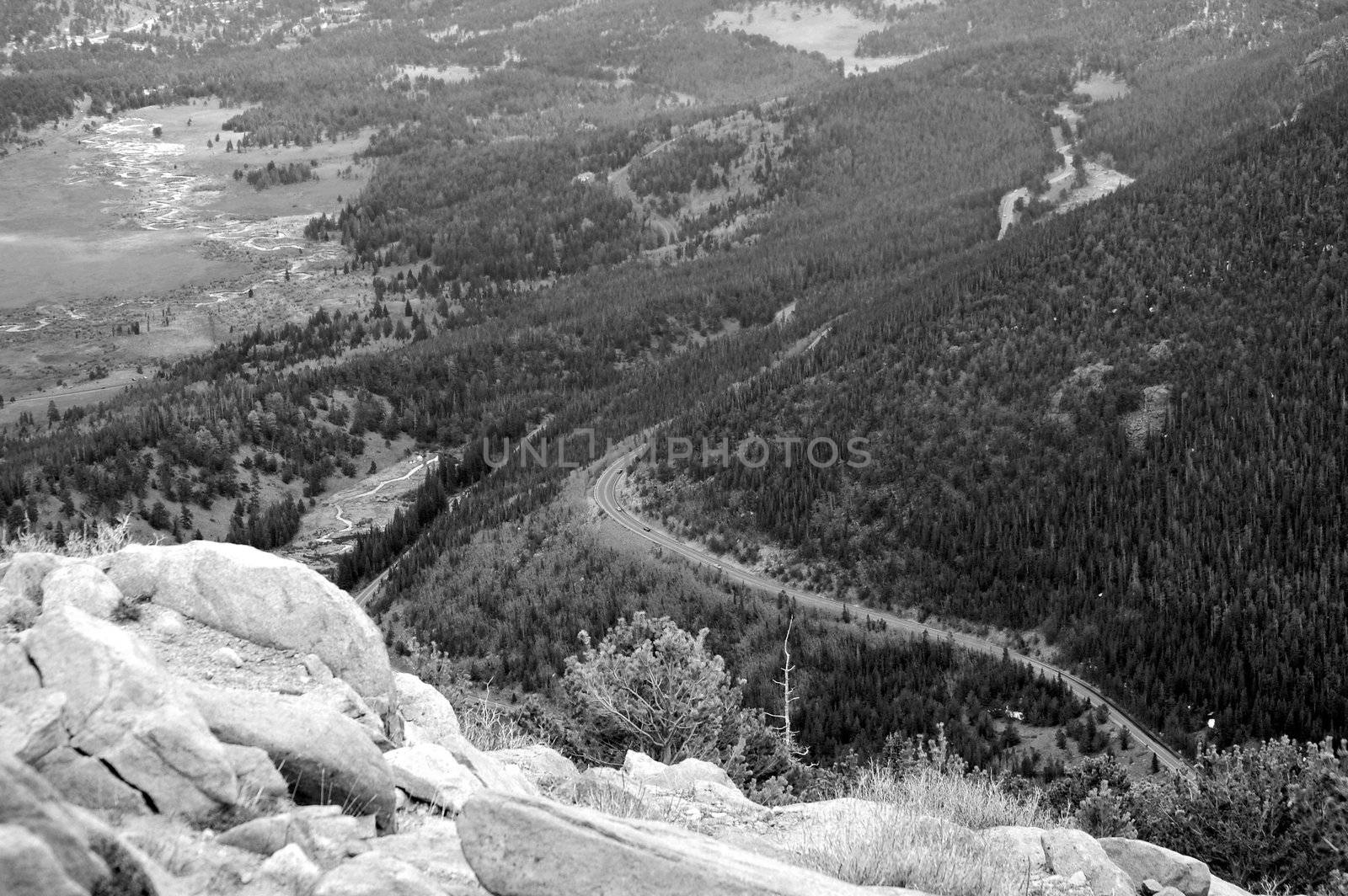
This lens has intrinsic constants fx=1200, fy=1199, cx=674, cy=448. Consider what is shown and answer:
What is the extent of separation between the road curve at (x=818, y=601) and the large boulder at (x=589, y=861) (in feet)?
92.4

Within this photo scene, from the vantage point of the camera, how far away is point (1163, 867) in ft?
52.6

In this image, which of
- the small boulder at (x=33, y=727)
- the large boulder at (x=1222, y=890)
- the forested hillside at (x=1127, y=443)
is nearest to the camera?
the small boulder at (x=33, y=727)

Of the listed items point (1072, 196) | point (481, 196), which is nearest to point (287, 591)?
point (1072, 196)

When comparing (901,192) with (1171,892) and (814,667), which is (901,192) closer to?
(814,667)

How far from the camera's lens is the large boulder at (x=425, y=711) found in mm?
18375

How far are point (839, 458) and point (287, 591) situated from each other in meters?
47.2

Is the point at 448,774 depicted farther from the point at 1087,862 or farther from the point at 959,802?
the point at 959,802

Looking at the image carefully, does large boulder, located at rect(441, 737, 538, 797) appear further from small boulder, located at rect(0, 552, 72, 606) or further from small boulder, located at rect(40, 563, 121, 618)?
small boulder, located at rect(0, 552, 72, 606)

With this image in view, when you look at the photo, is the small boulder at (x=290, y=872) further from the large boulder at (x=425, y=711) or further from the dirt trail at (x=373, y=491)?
the dirt trail at (x=373, y=491)

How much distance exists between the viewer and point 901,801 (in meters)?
17.5

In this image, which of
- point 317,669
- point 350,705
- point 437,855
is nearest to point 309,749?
point 437,855

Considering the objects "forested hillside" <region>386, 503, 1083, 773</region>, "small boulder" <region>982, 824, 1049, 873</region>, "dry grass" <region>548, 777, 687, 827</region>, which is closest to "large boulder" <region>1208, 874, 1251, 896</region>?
"small boulder" <region>982, 824, 1049, 873</region>

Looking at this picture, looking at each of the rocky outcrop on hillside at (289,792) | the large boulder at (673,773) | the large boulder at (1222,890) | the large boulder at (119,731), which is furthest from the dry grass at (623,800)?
the large boulder at (1222,890)

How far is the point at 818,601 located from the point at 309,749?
42839mm
